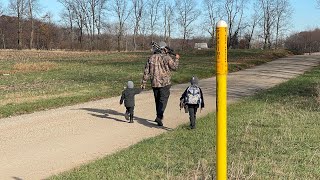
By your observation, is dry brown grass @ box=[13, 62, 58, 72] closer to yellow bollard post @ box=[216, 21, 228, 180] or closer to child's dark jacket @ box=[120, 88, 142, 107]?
child's dark jacket @ box=[120, 88, 142, 107]

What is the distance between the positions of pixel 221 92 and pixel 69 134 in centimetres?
604

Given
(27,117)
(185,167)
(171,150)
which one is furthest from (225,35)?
(27,117)

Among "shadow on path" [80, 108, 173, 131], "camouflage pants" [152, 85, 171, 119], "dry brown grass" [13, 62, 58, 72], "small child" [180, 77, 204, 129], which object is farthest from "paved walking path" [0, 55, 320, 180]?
"dry brown grass" [13, 62, 58, 72]

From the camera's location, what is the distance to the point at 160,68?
9875 millimetres

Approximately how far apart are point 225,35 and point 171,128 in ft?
21.2

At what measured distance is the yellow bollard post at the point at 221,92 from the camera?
3443 mm

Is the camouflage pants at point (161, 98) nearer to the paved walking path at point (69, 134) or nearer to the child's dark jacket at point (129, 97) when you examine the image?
the paved walking path at point (69, 134)

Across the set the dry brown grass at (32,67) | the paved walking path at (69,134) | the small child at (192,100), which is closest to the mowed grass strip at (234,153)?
the small child at (192,100)

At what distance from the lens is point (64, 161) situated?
6.94 metres

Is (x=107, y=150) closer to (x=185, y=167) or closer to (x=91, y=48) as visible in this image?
(x=185, y=167)

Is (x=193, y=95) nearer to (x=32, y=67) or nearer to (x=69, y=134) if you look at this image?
(x=69, y=134)

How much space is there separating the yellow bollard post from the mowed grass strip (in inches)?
66.2

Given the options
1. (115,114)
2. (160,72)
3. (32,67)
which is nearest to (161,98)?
(160,72)

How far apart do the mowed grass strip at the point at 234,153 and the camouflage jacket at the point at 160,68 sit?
122 centimetres
